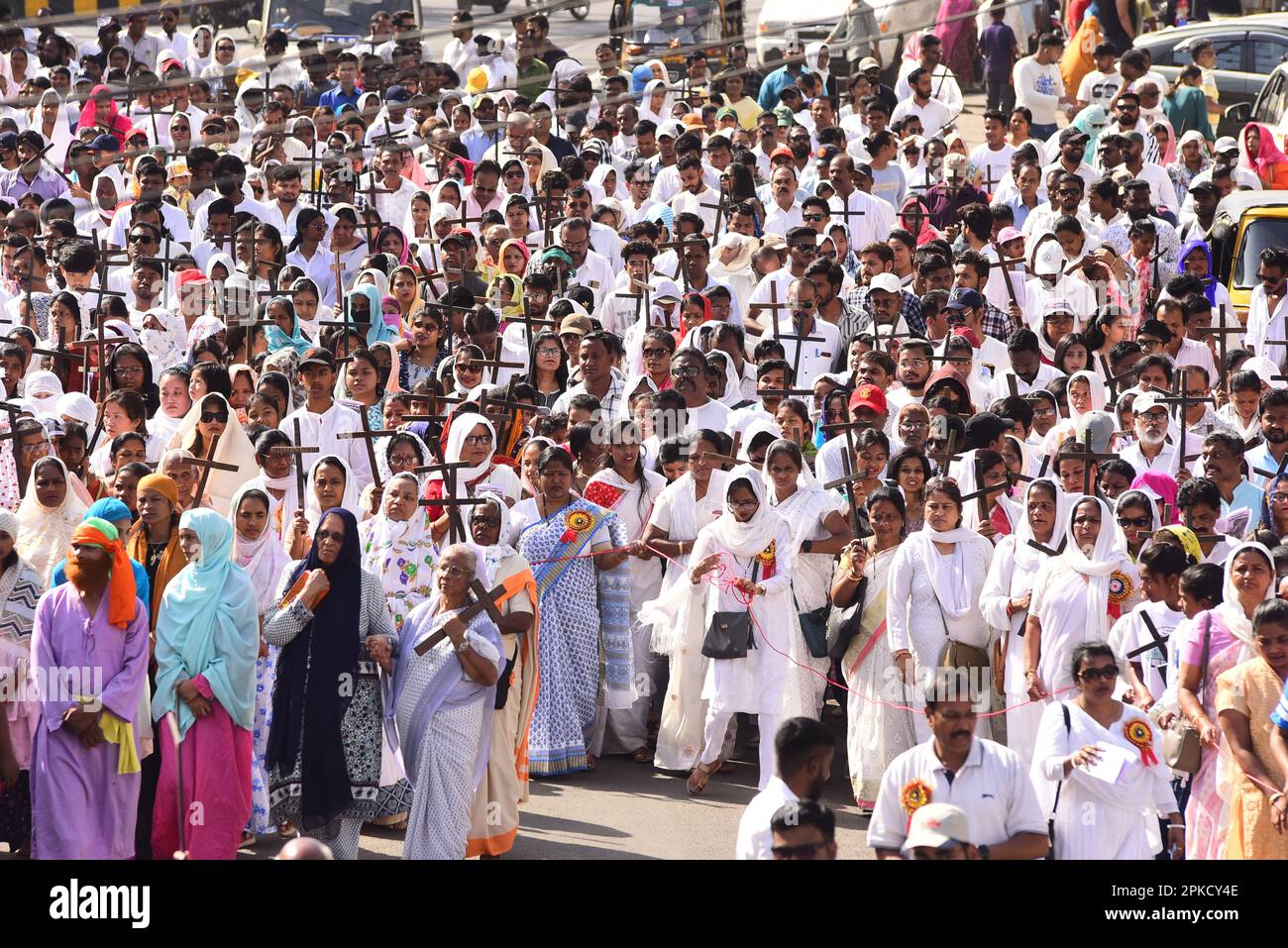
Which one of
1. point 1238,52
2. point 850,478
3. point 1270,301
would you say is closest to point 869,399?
point 850,478

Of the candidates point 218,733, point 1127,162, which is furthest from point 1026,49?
point 218,733

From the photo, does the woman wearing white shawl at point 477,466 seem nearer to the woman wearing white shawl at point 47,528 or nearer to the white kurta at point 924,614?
the woman wearing white shawl at point 47,528

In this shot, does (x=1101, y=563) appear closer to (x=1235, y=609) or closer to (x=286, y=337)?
(x=1235, y=609)

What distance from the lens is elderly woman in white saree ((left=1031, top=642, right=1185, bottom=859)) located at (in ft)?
24.1

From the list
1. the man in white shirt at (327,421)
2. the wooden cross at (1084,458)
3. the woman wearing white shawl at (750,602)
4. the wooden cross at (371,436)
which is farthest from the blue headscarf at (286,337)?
the wooden cross at (1084,458)

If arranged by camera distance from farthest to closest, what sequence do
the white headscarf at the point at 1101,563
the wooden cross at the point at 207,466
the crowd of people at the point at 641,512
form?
the wooden cross at the point at 207,466 < the white headscarf at the point at 1101,563 < the crowd of people at the point at 641,512

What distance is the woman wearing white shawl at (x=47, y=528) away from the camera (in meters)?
9.45

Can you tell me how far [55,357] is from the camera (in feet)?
41.4

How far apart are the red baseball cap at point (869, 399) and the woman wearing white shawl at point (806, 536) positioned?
3.41 feet

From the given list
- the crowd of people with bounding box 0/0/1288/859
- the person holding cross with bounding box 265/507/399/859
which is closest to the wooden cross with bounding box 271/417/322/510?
the crowd of people with bounding box 0/0/1288/859

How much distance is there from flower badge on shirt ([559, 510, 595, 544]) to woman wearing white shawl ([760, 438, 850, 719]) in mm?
833

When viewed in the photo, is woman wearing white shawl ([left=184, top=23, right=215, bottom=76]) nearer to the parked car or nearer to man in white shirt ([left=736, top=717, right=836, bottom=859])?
the parked car

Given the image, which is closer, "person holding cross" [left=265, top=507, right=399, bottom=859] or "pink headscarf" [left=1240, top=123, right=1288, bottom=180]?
"person holding cross" [left=265, top=507, right=399, bottom=859]
